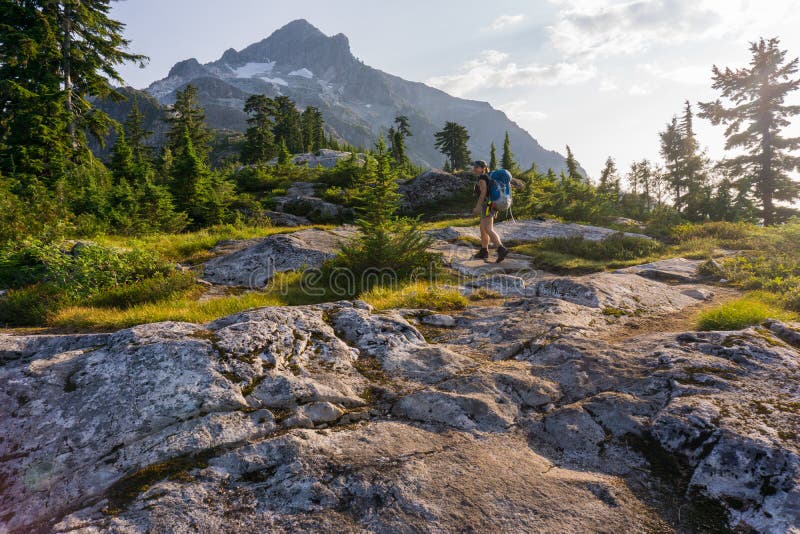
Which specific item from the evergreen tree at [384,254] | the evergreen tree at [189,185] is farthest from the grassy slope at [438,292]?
the evergreen tree at [189,185]

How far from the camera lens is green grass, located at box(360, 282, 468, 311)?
6.07m

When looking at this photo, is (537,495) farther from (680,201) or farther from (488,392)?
(680,201)

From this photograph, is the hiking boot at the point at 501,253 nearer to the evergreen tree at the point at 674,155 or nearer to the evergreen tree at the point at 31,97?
the evergreen tree at the point at 31,97

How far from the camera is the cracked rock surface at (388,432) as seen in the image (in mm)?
2117

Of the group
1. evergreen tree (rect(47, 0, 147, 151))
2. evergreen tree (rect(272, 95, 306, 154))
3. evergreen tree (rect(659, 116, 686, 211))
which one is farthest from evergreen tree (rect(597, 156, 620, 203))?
evergreen tree (rect(272, 95, 306, 154))

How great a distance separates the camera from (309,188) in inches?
1025

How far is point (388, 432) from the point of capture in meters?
2.85

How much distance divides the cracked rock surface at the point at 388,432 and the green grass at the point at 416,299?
1.67m

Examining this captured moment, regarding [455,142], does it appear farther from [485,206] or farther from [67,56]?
[485,206]

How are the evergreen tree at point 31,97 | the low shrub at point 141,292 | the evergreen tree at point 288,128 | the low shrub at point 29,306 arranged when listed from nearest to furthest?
the low shrub at point 29,306 < the low shrub at point 141,292 < the evergreen tree at point 31,97 < the evergreen tree at point 288,128

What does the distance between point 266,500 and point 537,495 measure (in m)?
1.72

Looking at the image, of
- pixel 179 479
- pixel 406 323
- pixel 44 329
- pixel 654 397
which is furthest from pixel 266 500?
pixel 44 329

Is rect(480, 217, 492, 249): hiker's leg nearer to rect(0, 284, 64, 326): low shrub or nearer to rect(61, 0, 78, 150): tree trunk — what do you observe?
rect(0, 284, 64, 326): low shrub

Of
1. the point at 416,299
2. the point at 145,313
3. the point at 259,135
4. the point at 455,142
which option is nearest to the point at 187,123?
the point at 259,135
